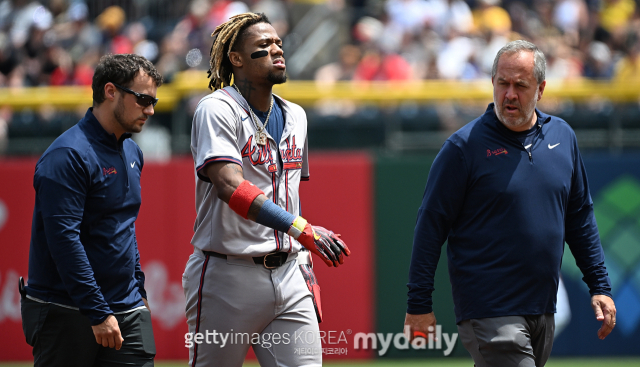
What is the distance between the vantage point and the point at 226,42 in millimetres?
4191

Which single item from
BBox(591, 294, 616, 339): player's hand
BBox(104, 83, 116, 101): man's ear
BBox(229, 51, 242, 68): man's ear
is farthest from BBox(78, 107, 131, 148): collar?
BBox(591, 294, 616, 339): player's hand

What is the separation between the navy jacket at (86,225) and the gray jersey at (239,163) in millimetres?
467

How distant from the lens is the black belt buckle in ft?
13.0

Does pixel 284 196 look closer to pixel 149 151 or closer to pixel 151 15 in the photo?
pixel 149 151

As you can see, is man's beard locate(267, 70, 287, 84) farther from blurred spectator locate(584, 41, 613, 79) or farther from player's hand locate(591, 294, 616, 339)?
blurred spectator locate(584, 41, 613, 79)

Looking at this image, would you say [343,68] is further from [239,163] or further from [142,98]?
[239,163]

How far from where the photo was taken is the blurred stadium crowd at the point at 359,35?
1120cm

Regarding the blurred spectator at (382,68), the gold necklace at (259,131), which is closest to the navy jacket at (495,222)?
the gold necklace at (259,131)

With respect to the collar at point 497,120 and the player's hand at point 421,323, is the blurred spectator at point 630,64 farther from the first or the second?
the player's hand at point 421,323

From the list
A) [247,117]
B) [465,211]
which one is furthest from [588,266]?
[247,117]

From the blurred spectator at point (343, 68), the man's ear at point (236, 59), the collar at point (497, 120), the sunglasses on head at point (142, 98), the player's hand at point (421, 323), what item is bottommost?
the player's hand at point (421, 323)

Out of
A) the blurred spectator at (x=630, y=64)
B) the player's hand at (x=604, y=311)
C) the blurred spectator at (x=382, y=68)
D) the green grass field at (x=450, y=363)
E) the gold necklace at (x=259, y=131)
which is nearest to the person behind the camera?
the gold necklace at (x=259, y=131)

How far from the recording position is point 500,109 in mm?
4062

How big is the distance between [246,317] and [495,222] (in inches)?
54.7
